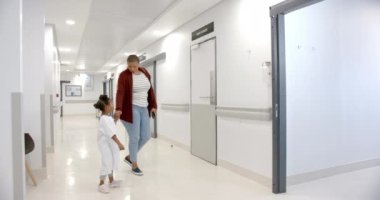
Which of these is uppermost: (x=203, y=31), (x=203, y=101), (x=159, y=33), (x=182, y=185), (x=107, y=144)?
(x=159, y=33)

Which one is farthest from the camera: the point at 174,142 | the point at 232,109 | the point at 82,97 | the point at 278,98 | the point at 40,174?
the point at 82,97

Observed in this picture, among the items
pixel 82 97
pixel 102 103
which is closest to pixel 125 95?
pixel 102 103

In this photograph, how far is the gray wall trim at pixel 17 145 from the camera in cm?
201

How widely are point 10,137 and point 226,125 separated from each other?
303 centimetres

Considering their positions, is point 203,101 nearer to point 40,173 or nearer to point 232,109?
point 232,109

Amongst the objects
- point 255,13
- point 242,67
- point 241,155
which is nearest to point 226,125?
point 241,155

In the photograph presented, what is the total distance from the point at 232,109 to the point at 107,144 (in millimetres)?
1872

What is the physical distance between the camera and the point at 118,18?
5.85 meters

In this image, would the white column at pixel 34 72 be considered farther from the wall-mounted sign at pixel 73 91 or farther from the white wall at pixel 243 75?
the wall-mounted sign at pixel 73 91

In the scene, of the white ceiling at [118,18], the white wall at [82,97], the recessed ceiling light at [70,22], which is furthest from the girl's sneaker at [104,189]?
the white wall at [82,97]

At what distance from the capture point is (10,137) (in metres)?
2.03

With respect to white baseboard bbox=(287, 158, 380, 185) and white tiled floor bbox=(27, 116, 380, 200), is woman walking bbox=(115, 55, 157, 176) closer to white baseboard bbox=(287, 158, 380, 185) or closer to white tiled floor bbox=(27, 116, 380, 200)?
white tiled floor bbox=(27, 116, 380, 200)

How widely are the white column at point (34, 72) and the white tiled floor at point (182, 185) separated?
502 millimetres

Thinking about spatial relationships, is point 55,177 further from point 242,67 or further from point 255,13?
point 255,13
